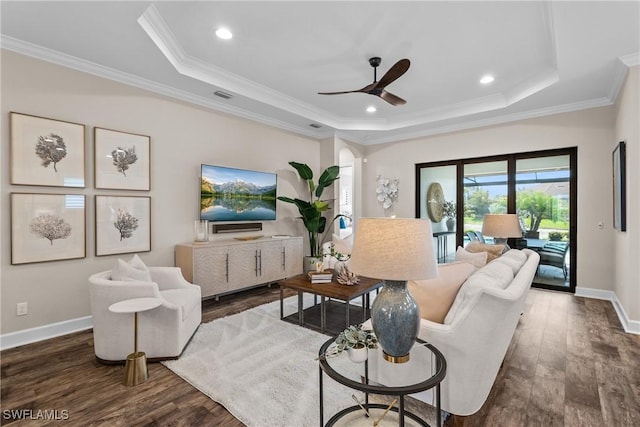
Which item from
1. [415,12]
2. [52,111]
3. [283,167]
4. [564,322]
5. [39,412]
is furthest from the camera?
[283,167]

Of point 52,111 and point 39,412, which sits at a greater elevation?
point 52,111

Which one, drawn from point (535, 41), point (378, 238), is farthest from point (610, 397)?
point (535, 41)

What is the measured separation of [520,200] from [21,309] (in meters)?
6.59

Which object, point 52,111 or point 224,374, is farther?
point 52,111

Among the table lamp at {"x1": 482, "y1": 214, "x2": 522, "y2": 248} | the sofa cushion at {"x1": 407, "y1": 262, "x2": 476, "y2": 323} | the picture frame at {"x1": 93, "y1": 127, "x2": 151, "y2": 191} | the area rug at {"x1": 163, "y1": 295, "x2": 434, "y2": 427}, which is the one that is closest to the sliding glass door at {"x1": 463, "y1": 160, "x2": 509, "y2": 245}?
the table lamp at {"x1": 482, "y1": 214, "x2": 522, "y2": 248}

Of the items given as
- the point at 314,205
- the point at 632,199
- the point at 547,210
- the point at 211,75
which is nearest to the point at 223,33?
the point at 211,75

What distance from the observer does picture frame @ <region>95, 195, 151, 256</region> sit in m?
3.34

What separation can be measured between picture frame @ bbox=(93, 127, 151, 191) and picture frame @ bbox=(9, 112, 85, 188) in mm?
150

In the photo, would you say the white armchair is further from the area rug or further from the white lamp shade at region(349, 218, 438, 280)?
the white lamp shade at region(349, 218, 438, 280)

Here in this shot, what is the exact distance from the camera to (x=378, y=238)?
145 centimetres

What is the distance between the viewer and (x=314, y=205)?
5.37 meters

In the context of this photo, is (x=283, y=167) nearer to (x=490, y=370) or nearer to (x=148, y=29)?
(x=148, y=29)

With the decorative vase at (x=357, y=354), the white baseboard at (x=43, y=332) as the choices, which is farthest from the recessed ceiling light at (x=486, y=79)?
the white baseboard at (x=43, y=332)

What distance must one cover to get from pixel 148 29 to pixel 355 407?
3427 millimetres
